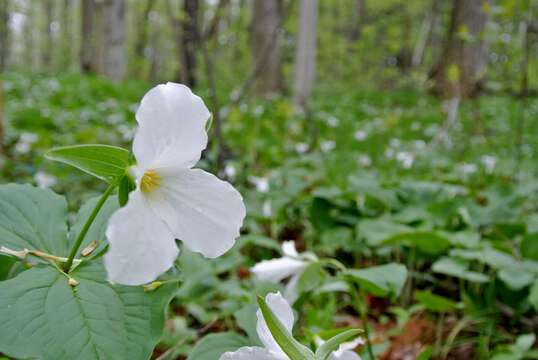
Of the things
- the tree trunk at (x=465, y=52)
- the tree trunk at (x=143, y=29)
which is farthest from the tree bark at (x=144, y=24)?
the tree trunk at (x=465, y=52)

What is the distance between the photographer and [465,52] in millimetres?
6012

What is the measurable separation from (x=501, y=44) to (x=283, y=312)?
93.0 inches

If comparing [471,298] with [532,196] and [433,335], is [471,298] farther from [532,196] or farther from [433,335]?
[532,196]

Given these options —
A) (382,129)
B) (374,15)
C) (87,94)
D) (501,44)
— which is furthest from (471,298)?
(374,15)

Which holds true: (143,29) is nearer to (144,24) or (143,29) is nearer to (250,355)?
(144,24)

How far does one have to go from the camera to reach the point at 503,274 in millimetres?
1309

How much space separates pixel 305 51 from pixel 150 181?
5288 millimetres

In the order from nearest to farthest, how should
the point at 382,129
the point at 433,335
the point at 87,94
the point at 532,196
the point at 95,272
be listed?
the point at 95,272 < the point at 433,335 < the point at 532,196 < the point at 382,129 < the point at 87,94

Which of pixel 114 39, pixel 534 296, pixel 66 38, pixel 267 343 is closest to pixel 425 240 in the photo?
pixel 534 296

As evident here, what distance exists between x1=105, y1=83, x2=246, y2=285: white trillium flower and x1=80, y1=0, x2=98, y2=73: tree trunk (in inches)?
475

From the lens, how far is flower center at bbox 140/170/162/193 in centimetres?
55

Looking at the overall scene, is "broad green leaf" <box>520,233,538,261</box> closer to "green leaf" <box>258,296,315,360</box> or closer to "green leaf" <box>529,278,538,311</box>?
"green leaf" <box>529,278,538,311</box>

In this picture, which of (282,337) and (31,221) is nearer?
(282,337)

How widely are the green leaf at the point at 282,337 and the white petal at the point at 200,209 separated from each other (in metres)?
0.09
